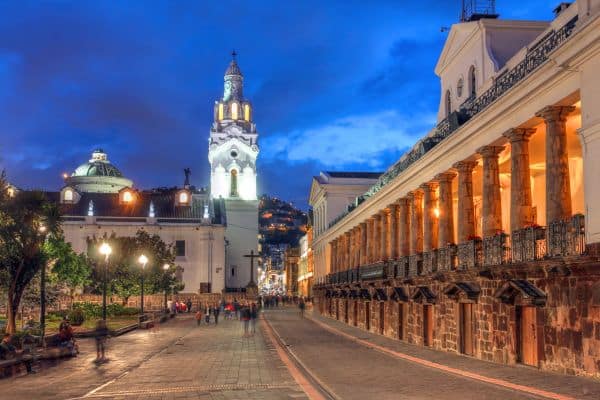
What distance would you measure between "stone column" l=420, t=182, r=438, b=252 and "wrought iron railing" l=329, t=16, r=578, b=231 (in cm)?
137

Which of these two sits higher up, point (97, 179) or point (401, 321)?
point (97, 179)

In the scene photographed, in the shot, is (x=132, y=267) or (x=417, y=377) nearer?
(x=417, y=377)

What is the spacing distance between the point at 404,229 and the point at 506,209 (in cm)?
534

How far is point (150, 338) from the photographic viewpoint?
34.8m

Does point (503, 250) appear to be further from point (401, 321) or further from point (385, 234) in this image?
→ point (385, 234)

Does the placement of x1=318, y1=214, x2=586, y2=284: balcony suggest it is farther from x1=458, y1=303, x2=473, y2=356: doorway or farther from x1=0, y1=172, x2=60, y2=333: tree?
x1=0, y1=172, x2=60, y2=333: tree

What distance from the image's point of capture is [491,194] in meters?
22.5

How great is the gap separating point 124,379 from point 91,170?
289ft

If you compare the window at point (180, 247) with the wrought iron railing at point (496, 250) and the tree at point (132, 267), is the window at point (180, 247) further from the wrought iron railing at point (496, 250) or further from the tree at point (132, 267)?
the wrought iron railing at point (496, 250)

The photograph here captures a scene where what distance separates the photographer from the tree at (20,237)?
89.9 feet

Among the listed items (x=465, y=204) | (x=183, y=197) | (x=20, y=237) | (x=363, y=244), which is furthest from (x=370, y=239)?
(x=183, y=197)

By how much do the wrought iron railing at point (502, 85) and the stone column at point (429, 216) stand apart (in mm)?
1368

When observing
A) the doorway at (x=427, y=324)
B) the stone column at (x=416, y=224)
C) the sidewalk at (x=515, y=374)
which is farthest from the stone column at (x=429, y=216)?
the sidewalk at (x=515, y=374)

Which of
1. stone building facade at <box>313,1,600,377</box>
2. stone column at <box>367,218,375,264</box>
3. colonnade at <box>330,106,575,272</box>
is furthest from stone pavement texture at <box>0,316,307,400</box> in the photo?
stone column at <box>367,218,375,264</box>
